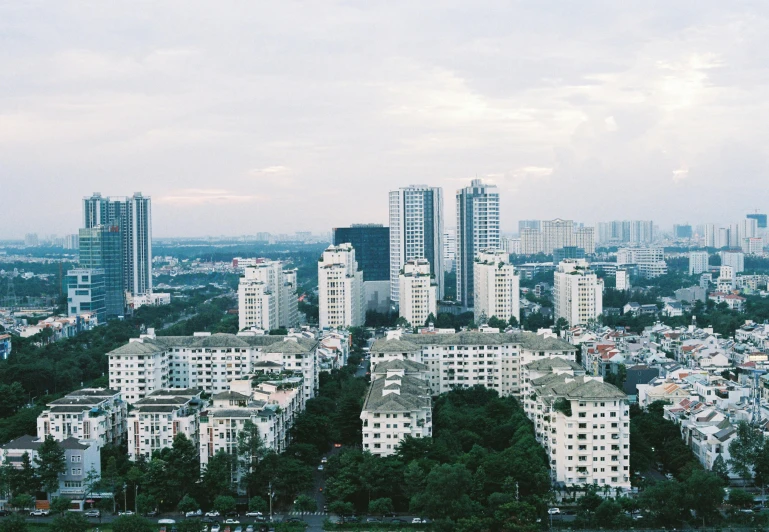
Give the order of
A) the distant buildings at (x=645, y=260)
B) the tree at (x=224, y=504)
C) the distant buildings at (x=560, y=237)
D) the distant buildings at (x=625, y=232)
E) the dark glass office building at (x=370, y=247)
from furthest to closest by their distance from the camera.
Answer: the distant buildings at (x=625, y=232) → the distant buildings at (x=560, y=237) → the distant buildings at (x=645, y=260) → the dark glass office building at (x=370, y=247) → the tree at (x=224, y=504)

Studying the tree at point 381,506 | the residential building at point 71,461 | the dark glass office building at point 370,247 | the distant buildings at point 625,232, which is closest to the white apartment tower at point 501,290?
the dark glass office building at point 370,247

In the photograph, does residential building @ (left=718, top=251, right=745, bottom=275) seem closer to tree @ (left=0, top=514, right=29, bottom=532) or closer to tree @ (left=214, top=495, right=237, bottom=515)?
tree @ (left=214, top=495, right=237, bottom=515)

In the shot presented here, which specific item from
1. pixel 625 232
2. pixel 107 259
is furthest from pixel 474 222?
pixel 625 232

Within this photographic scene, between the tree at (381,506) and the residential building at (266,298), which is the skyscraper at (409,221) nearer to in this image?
the residential building at (266,298)

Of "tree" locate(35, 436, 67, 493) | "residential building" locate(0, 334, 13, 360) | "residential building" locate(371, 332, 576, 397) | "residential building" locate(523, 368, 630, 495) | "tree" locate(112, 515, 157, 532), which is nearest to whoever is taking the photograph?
"tree" locate(112, 515, 157, 532)

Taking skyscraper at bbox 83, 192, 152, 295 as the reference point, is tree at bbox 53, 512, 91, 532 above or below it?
below

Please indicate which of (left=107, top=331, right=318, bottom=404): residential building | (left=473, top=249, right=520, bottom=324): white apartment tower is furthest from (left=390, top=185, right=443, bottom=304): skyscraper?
(left=107, top=331, right=318, bottom=404): residential building

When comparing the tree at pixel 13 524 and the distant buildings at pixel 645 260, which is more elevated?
the distant buildings at pixel 645 260

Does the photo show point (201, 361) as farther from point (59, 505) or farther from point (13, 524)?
point (13, 524)
